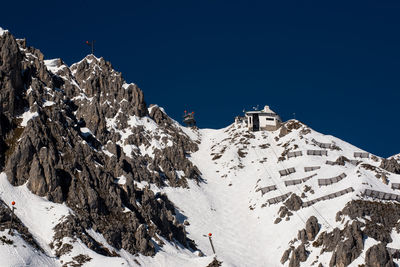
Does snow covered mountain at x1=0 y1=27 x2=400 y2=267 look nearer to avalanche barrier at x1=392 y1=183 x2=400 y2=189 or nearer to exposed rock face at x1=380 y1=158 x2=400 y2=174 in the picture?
exposed rock face at x1=380 y1=158 x2=400 y2=174

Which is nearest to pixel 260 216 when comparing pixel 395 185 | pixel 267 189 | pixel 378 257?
pixel 267 189

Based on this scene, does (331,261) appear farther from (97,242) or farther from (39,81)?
(39,81)

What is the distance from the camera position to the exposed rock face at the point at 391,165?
188 meters

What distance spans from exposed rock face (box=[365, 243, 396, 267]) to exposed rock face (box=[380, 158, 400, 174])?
52956mm

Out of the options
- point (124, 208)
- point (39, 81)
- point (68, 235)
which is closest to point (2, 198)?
point (68, 235)

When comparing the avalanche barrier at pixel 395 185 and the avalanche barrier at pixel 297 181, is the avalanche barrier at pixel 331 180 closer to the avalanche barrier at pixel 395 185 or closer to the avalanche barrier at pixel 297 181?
the avalanche barrier at pixel 297 181

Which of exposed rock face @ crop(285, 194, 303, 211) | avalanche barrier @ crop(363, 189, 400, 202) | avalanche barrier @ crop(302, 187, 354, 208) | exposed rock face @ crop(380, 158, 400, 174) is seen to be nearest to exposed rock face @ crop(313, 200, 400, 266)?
avalanche barrier @ crop(363, 189, 400, 202)

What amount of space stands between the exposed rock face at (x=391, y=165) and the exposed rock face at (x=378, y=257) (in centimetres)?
5296

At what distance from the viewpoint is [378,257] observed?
458 feet

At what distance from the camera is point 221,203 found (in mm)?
197250

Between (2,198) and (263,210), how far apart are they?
276 ft

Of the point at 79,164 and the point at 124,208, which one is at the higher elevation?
the point at 79,164

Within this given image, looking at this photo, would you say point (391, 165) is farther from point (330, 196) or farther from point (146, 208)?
point (146, 208)

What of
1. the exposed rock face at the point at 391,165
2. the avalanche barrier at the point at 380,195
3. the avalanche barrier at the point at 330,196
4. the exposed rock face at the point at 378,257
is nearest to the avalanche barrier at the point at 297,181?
the avalanche barrier at the point at 330,196
